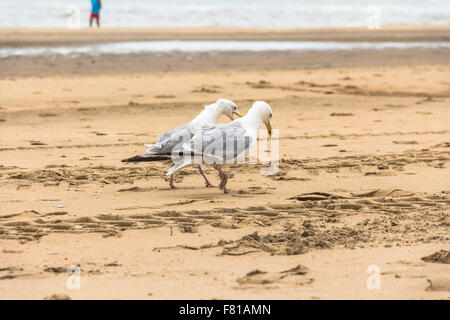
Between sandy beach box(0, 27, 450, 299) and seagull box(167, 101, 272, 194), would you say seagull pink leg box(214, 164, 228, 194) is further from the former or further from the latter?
sandy beach box(0, 27, 450, 299)

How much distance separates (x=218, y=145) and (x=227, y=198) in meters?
0.49

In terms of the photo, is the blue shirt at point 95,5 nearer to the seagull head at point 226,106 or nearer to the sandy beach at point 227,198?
the sandy beach at point 227,198

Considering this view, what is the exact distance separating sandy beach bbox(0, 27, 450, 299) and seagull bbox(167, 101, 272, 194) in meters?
0.34

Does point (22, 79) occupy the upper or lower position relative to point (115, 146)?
upper

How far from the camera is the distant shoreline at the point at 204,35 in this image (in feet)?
77.9

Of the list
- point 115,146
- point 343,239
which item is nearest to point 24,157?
point 115,146

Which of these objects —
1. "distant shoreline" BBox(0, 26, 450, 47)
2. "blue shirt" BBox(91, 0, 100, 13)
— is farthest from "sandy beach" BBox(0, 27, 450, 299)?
"blue shirt" BBox(91, 0, 100, 13)

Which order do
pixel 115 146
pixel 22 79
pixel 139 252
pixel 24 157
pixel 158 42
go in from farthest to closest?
pixel 158 42 < pixel 22 79 < pixel 115 146 < pixel 24 157 < pixel 139 252

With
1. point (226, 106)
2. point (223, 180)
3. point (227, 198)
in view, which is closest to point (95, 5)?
point (226, 106)

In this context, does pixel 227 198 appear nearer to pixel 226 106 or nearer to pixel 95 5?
pixel 226 106

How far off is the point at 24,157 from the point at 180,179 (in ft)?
6.59

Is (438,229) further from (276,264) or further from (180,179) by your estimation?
(180,179)

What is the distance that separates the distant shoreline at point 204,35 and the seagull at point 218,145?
1638cm
